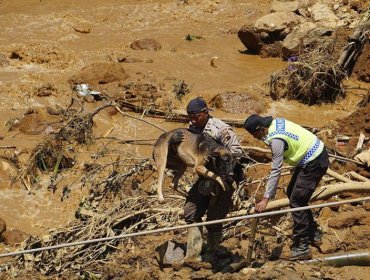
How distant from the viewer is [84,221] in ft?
23.0

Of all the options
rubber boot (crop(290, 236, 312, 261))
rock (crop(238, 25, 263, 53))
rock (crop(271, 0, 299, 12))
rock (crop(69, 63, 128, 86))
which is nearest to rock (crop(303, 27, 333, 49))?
rock (crop(238, 25, 263, 53))

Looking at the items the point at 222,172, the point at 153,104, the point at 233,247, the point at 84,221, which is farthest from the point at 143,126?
the point at 222,172

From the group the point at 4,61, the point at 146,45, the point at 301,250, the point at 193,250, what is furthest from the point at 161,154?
the point at 146,45

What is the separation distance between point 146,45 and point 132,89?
8.47 feet

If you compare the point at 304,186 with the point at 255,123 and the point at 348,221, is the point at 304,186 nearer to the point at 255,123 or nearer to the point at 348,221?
the point at 255,123

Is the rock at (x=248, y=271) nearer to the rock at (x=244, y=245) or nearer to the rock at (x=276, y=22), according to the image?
the rock at (x=244, y=245)

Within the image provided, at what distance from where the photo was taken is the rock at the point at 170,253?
19.8 feet

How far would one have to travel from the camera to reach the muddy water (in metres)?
9.46

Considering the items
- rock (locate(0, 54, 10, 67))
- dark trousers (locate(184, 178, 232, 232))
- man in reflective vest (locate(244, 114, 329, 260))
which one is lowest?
rock (locate(0, 54, 10, 67))

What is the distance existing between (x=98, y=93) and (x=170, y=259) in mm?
5335

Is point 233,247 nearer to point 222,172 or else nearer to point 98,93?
point 222,172

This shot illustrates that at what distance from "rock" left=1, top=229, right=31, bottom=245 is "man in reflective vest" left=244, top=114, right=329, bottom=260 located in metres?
3.43

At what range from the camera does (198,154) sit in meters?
5.03

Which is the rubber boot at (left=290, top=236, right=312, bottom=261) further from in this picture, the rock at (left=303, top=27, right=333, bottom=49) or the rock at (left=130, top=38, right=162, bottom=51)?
the rock at (left=130, top=38, right=162, bottom=51)
